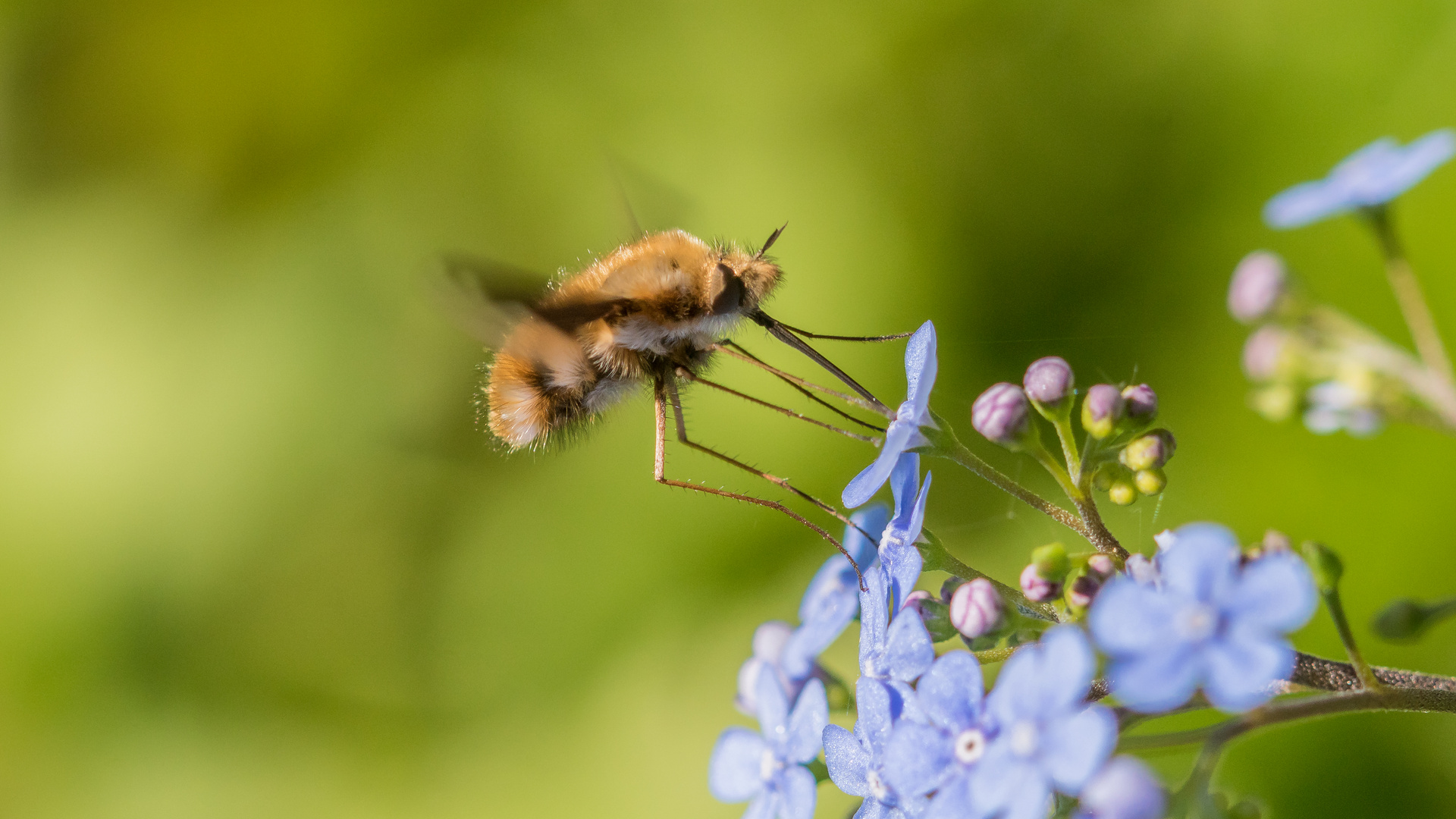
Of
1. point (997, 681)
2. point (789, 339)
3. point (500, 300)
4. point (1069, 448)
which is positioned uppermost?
point (789, 339)

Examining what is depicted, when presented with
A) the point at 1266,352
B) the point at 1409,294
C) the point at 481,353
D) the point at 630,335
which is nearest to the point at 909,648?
the point at 1266,352

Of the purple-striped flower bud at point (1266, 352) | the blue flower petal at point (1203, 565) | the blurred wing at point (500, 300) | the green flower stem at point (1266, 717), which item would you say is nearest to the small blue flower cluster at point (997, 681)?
the blue flower petal at point (1203, 565)

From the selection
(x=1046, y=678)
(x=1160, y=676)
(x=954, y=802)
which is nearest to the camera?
(x=1160, y=676)

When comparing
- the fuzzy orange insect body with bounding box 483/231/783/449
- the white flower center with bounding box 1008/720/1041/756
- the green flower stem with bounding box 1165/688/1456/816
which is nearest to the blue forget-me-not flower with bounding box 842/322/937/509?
the white flower center with bounding box 1008/720/1041/756

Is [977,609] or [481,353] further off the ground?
[481,353]

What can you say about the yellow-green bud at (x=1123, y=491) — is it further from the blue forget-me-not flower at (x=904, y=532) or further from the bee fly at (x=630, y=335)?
the bee fly at (x=630, y=335)

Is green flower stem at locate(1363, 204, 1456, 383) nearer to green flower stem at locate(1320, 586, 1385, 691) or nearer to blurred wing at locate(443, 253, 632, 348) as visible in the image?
green flower stem at locate(1320, 586, 1385, 691)

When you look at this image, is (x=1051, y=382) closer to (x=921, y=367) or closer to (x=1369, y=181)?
(x=921, y=367)
